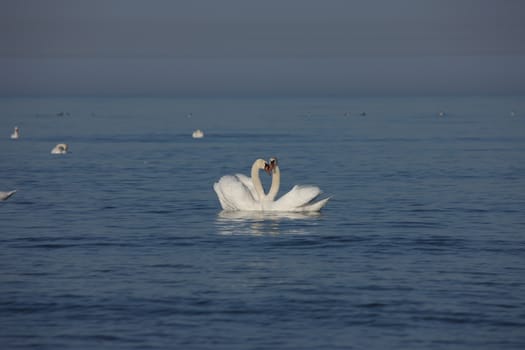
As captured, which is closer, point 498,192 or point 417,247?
point 417,247

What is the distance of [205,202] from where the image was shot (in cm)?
3014

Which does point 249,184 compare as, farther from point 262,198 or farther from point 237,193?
point 237,193

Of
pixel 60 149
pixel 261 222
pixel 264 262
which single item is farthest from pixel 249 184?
pixel 60 149

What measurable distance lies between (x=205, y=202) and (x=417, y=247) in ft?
32.8

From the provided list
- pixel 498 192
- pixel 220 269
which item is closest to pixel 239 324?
pixel 220 269

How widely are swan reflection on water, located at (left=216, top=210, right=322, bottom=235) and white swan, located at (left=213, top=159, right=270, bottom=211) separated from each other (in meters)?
0.18

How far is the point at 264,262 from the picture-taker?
19750mm

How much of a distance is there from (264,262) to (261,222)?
574 centimetres

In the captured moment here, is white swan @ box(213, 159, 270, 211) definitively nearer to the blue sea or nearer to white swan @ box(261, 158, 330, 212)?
white swan @ box(261, 158, 330, 212)

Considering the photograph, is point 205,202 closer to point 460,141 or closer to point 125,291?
point 125,291

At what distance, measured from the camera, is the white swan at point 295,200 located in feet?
85.6

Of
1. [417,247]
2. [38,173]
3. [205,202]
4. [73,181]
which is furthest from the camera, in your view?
[38,173]

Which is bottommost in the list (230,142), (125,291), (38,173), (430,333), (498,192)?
(430,333)

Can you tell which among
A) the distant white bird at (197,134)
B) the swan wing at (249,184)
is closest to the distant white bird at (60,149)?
the distant white bird at (197,134)
